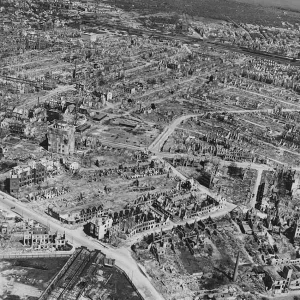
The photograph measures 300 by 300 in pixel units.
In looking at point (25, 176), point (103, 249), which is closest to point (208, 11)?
point (25, 176)

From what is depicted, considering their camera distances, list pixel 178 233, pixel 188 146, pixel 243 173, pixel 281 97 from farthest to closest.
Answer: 1. pixel 281 97
2. pixel 188 146
3. pixel 243 173
4. pixel 178 233

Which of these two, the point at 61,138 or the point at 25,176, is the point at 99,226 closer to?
the point at 25,176

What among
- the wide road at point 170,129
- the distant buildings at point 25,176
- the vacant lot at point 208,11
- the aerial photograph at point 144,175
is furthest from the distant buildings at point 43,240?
the vacant lot at point 208,11

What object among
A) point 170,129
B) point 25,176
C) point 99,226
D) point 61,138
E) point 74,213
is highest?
point 61,138

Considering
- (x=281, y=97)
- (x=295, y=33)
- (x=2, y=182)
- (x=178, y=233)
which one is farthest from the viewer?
(x=295, y=33)

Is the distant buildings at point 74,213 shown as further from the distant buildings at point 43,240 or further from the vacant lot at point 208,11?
the vacant lot at point 208,11

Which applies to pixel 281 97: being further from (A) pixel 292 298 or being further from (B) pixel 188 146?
(A) pixel 292 298

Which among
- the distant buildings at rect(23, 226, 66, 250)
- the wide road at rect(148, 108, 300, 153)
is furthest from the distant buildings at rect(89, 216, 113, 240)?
the wide road at rect(148, 108, 300, 153)

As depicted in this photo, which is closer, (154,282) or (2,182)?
(154,282)

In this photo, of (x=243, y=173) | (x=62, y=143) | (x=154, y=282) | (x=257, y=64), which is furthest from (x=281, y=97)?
(x=154, y=282)
